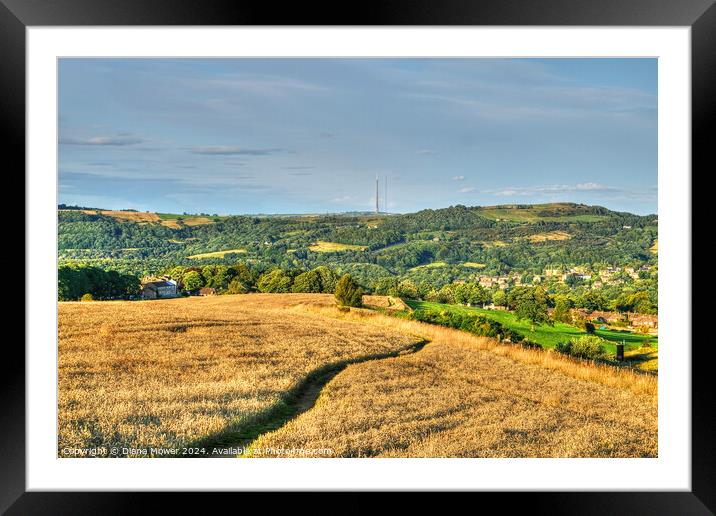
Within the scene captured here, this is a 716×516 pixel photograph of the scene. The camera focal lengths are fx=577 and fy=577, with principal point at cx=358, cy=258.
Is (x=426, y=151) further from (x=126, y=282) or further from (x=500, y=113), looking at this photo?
(x=126, y=282)

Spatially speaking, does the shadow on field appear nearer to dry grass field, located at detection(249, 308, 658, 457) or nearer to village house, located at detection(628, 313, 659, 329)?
dry grass field, located at detection(249, 308, 658, 457)

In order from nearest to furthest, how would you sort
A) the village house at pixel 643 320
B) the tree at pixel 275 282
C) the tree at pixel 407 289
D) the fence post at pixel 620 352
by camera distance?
the fence post at pixel 620 352, the village house at pixel 643 320, the tree at pixel 275 282, the tree at pixel 407 289

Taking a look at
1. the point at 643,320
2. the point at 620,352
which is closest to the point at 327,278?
the point at 620,352

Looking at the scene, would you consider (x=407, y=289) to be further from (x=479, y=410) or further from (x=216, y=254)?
(x=216, y=254)

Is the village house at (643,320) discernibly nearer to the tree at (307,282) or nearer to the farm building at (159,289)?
the tree at (307,282)
